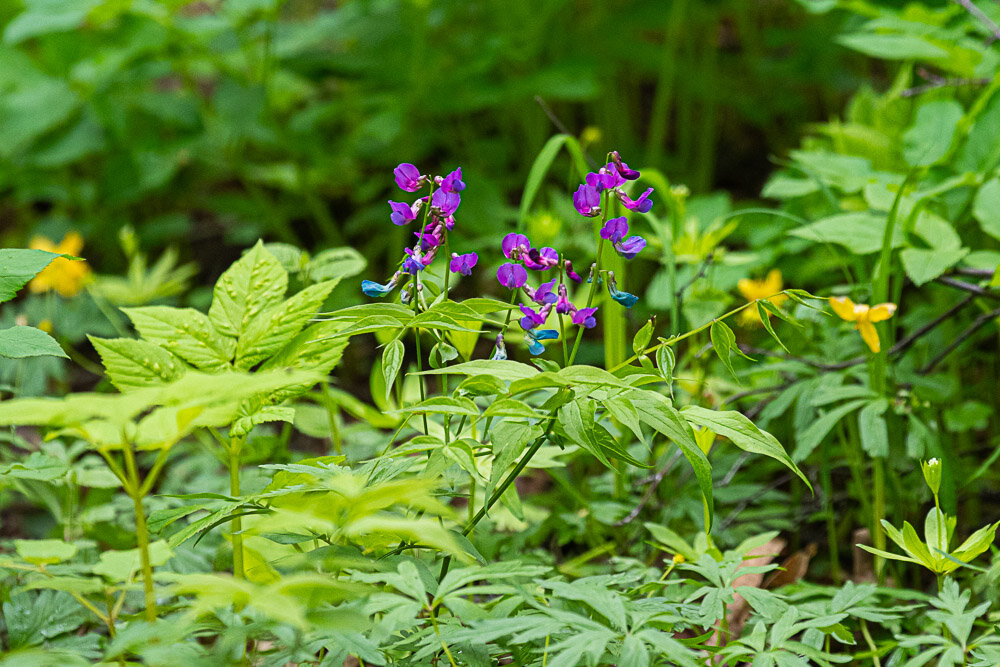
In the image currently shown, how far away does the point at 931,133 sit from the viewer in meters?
1.55

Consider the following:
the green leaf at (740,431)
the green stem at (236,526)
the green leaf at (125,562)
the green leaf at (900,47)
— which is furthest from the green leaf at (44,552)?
the green leaf at (900,47)

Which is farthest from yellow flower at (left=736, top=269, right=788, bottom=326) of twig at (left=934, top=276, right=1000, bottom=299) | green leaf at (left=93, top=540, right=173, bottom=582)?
green leaf at (left=93, top=540, right=173, bottom=582)

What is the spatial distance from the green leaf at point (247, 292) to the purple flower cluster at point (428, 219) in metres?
0.21

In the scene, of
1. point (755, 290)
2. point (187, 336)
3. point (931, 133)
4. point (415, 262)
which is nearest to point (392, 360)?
point (415, 262)

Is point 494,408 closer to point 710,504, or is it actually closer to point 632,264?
point 710,504

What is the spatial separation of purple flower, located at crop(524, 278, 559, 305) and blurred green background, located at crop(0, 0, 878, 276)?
124 centimetres

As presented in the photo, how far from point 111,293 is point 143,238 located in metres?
0.93

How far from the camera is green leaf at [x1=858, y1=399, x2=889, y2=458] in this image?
1.16m

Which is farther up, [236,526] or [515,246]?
[515,246]

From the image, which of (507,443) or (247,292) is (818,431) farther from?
(247,292)

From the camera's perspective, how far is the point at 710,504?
90cm

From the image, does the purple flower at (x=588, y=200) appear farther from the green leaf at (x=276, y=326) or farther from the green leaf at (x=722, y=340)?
the green leaf at (x=276, y=326)

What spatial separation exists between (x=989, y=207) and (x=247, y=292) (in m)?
1.23

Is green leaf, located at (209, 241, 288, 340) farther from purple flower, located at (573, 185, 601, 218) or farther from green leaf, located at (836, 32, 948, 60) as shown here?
green leaf, located at (836, 32, 948, 60)
